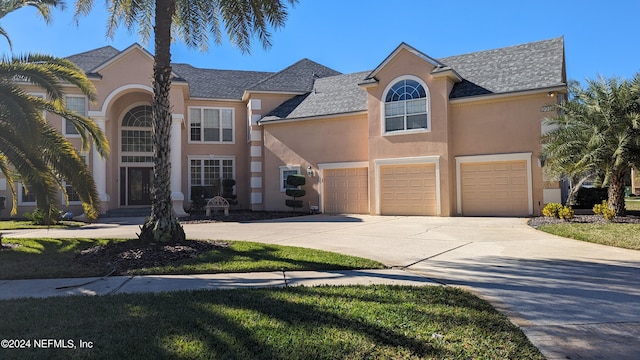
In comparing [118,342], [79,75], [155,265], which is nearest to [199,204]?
[79,75]

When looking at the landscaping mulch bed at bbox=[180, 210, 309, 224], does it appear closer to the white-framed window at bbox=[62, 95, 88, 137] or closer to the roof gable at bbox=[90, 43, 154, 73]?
the white-framed window at bbox=[62, 95, 88, 137]

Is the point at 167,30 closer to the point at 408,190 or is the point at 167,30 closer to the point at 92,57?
the point at 408,190

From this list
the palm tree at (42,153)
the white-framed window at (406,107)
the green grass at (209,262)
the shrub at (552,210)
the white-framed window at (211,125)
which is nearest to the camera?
the green grass at (209,262)

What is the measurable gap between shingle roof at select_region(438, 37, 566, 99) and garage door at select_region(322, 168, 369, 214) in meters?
5.83

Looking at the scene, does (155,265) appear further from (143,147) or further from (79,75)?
(143,147)

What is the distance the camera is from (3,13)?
10.0 meters

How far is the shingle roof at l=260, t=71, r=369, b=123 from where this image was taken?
2095cm

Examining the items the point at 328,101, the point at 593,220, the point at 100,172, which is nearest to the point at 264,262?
the point at 593,220

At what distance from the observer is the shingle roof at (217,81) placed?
23.9 meters

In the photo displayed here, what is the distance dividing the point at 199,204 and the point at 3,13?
1296cm

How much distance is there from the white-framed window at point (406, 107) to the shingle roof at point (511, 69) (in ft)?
4.46

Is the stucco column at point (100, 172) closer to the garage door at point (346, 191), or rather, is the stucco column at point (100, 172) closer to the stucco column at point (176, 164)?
the stucco column at point (176, 164)

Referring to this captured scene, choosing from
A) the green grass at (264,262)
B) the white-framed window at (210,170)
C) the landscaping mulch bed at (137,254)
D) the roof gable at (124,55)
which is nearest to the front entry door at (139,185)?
the white-framed window at (210,170)

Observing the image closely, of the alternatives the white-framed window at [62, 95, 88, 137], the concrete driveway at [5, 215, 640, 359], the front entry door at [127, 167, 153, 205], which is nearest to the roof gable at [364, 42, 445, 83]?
the concrete driveway at [5, 215, 640, 359]
